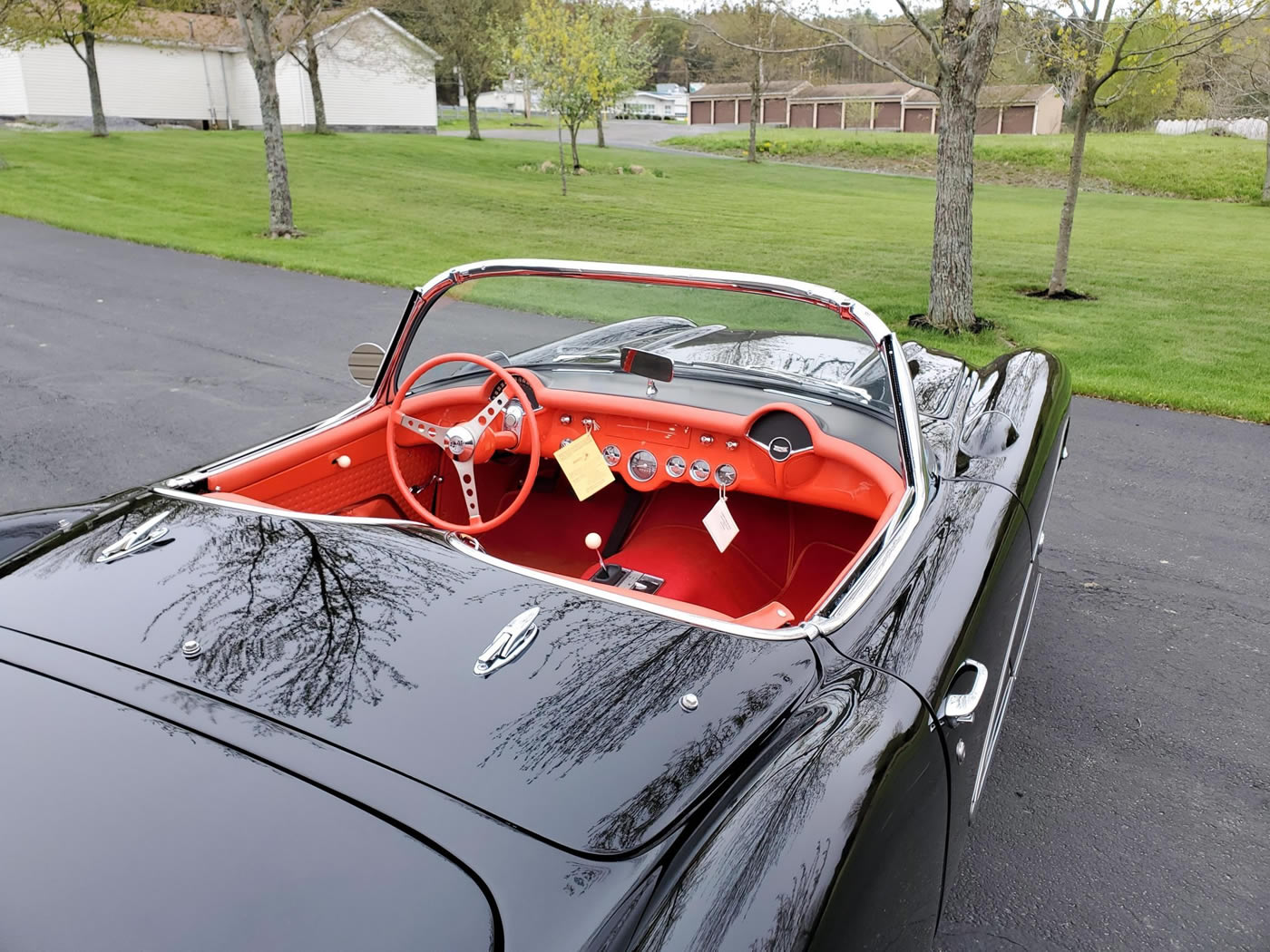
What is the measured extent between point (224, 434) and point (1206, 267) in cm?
1372

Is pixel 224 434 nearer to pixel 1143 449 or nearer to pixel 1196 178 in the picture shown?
pixel 1143 449

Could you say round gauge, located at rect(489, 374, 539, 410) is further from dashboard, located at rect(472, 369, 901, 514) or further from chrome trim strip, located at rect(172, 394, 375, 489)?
chrome trim strip, located at rect(172, 394, 375, 489)

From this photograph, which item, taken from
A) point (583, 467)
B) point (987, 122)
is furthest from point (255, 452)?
point (987, 122)

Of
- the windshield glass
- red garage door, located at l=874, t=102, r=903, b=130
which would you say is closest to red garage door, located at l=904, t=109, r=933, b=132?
red garage door, located at l=874, t=102, r=903, b=130

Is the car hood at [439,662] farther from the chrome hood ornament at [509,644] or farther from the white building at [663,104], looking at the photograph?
the white building at [663,104]

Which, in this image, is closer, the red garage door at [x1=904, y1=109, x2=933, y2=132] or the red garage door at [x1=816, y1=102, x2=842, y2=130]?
the red garage door at [x1=904, y1=109, x2=933, y2=132]

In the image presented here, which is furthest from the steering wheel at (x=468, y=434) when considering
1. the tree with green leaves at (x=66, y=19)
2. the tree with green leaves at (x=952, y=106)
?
the tree with green leaves at (x=66, y=19)

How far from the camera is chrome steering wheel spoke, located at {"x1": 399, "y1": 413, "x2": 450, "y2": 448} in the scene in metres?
2.88

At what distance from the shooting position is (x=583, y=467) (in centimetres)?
283

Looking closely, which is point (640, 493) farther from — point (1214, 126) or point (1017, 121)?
point (1017, 121)

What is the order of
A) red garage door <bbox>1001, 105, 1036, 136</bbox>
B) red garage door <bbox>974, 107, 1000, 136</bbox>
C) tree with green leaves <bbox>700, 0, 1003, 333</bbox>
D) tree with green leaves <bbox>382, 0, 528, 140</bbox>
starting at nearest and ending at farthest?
tree with green leaves <bbox>700, 0, 1003, 333</bbox> → tree with green leaves <bbox>382, 0, 528, 140</bbox> → red garage door <bbox>974, 107, 1000, 136</bbox> → red garage door <bbox>1001, 105, 1036, 136</bbox>

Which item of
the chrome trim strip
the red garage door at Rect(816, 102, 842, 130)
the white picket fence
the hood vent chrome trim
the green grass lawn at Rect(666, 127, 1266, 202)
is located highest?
the red garage door at Rect(816, 102, 842, 130)

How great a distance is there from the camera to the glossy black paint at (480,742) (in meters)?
1.36

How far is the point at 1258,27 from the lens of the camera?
11.9 metres
